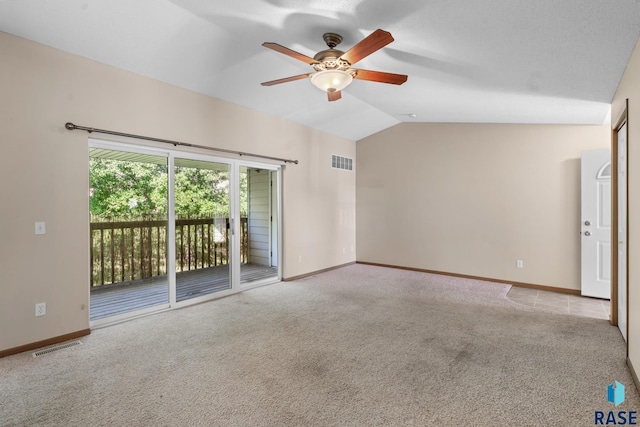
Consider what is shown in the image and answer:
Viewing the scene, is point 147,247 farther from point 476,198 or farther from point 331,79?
point 476,198

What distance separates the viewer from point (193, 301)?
418cm

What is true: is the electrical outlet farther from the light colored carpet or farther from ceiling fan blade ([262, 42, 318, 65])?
ceiling fan blade ([262, 42, 318, 65])

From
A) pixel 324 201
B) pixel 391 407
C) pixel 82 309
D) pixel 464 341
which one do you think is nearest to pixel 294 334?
pixel 391 407

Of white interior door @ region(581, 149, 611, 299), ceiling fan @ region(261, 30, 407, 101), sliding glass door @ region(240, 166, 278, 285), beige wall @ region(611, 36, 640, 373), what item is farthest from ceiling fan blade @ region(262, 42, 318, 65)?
white interior door @ region(581, 149, 611, 299)

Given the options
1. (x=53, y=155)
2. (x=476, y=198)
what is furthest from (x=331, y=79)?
(x=476, y=198)

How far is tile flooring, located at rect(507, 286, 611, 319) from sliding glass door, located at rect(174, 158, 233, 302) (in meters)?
4.16

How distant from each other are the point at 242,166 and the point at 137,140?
155cm

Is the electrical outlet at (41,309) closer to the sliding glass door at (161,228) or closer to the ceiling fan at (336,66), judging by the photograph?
the sliding glass door at (161,228)

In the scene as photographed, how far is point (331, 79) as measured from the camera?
9.29 ft

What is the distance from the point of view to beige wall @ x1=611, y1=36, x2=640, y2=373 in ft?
7.62

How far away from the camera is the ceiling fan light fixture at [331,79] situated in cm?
278

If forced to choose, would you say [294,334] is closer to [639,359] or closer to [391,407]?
[391,407]

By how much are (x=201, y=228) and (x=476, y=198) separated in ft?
14.8
